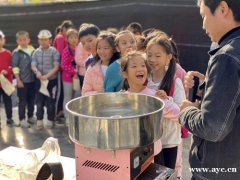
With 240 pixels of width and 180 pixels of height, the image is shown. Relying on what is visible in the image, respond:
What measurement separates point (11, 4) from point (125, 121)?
5.78 meters

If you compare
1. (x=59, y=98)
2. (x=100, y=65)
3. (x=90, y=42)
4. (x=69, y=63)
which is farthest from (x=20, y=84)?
(x=100, y=65)

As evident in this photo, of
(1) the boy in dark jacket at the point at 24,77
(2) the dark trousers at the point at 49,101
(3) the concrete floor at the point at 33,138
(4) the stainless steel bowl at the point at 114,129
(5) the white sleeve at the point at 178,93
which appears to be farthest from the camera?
(2) the dark trousers at the point at 49,101

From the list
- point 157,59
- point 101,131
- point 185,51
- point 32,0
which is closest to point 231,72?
point 101,131

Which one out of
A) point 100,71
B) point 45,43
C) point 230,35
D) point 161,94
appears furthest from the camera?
point 45,43

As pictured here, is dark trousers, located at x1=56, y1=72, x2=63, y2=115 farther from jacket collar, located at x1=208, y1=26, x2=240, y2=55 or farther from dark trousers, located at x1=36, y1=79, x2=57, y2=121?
jacket collar, located at x1=208, y1=26, x2=240, y2=55

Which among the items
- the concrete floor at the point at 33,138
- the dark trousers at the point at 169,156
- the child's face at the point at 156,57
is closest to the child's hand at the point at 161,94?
the child's face at the point at 156,57

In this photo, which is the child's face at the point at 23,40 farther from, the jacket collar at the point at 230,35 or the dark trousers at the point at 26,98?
the jacket collar at the point at 230,35

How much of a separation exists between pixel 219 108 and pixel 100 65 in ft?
5.75

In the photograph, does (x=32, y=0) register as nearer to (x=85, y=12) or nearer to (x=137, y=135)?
(x=85, y=12)

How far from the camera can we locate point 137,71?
234cm

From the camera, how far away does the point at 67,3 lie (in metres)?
6.59

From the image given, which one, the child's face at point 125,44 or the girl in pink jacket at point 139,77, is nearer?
the girl in pink jacket at point 139,77

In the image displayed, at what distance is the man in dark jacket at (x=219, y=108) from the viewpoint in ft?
4.55

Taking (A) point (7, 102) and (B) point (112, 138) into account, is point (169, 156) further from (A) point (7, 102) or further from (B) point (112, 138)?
(A) point (7, 102)
